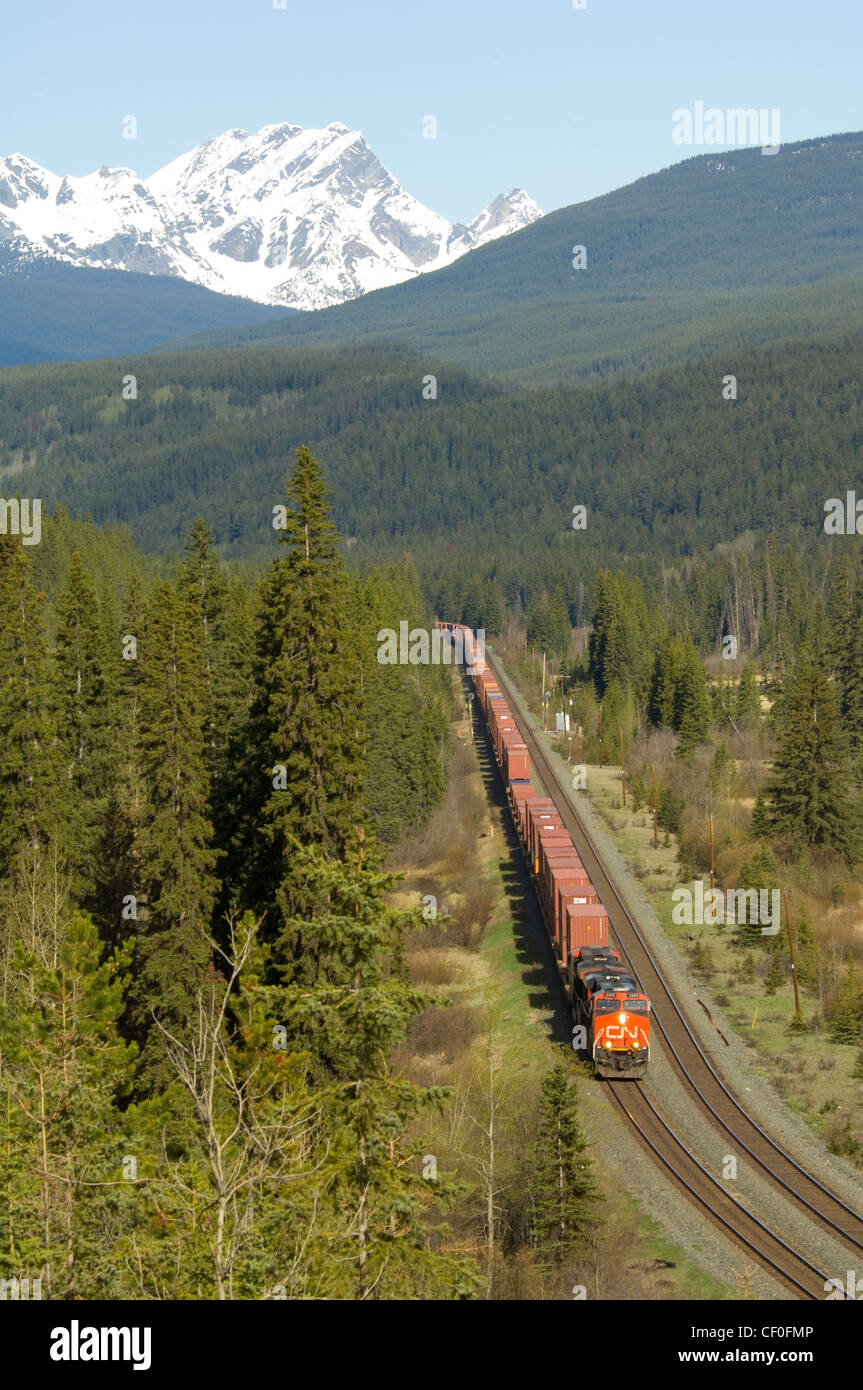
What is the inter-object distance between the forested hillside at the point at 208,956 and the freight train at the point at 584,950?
7104 mm

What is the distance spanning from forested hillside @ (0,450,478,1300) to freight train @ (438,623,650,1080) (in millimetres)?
7104

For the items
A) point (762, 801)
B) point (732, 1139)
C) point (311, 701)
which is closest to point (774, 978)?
point (732, 1139)

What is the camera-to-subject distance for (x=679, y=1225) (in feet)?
108

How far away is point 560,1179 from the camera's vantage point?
31.2m

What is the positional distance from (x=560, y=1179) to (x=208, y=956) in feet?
38.2

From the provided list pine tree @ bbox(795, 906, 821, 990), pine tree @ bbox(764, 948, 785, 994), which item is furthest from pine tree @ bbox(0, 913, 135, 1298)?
pine tree @ bbox(795, 906, 821, 990)

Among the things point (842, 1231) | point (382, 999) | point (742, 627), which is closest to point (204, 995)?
point (842, 1231)

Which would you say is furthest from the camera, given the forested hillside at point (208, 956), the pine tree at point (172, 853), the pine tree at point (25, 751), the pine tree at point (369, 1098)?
the pine tree at point (25, 751)

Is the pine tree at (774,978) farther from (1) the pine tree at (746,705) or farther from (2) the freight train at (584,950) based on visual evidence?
(1) the pine tree at (746,705)

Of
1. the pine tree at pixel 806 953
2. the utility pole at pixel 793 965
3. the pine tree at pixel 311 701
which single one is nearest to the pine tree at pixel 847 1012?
the utility pole at pixel 793 965

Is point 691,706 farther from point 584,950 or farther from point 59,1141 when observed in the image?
point 59,1141

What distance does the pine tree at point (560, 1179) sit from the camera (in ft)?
101

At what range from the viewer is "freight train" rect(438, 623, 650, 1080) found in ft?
139
